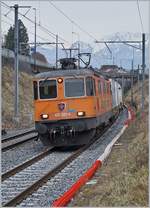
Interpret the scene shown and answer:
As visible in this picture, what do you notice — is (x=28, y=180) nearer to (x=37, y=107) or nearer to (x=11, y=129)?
(x=37, y=107)

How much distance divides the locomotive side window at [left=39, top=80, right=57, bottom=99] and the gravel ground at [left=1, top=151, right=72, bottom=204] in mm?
2475

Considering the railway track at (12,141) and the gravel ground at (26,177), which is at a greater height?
the gravel ground at (26,177)

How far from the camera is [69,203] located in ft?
28.0

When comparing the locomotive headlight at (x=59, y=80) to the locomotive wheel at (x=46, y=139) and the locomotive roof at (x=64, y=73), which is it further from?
the locomotive wheel at (x=46, y=139)

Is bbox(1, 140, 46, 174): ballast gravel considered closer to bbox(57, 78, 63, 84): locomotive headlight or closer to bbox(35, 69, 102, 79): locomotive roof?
bbox(57, 78, 63, 84): locomotive headlight

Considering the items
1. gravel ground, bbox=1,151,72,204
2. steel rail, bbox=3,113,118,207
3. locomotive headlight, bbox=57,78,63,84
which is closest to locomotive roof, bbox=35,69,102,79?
locomotive headlight, bbox=57,78,63,84

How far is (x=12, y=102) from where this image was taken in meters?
40.3

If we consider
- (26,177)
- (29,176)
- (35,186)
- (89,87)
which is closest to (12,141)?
(89,87)

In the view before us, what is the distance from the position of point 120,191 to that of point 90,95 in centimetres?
977

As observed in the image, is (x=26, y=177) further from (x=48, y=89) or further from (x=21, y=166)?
(x=48, y=89)

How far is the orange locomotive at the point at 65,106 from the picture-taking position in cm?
1722

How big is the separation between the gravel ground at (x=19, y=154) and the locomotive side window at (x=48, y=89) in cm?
192

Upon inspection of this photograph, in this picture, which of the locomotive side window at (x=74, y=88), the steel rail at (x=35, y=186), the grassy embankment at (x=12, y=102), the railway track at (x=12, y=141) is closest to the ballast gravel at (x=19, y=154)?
the railway track at (x=12, y=141)

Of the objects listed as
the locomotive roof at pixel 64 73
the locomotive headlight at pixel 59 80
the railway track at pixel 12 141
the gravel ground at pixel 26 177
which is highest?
the locomotive roof at pixel 64 73
